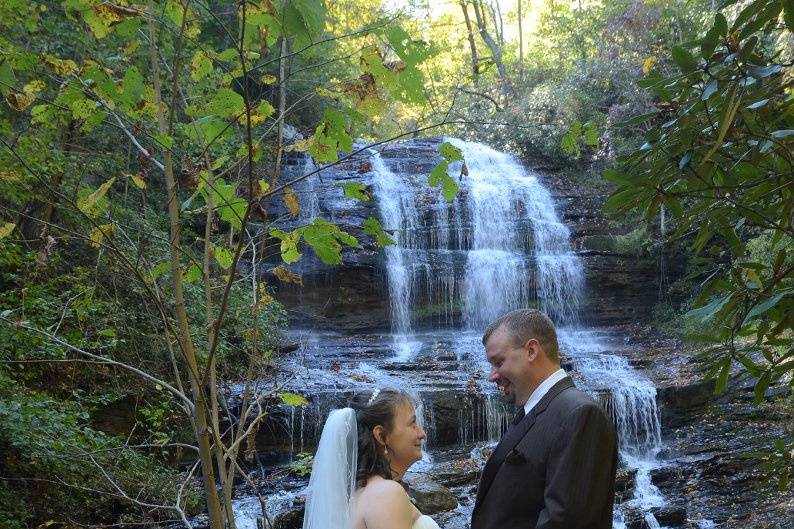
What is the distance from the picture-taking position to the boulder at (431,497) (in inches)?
314

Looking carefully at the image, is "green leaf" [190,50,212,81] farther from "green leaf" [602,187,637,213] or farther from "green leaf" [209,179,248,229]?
"green leaf" [602,187,637,213]

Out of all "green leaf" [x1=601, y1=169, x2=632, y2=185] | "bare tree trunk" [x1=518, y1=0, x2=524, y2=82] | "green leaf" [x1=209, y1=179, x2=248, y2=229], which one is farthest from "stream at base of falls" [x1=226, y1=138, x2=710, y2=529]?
"green leaf" [x1=209, y1=179, x2=248, y2=229]

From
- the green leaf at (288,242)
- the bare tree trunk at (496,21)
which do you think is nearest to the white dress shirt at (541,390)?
the green leaf at (288,242)

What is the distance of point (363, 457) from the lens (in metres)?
2.55

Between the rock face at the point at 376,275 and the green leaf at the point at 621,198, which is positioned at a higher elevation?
the rock face at the point at 376,275

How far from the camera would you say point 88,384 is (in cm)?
830

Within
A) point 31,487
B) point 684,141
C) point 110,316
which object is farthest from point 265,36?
point 110,316

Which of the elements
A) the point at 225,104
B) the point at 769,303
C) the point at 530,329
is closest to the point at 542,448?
the point at 530,329

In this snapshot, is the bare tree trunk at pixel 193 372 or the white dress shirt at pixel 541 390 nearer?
the bare tree trunk at pixel 193 372

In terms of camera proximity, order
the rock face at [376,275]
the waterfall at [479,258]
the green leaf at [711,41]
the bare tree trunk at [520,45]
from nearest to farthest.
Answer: the green leaf at [711,41]
the rock face at [376,275]
the waterfall at [479,258]
the bare tree trunk at [520,45]

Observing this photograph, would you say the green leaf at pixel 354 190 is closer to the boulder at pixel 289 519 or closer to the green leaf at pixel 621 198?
the green leaf at pixel 621 198

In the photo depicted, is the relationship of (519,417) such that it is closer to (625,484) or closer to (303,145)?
(303,145)

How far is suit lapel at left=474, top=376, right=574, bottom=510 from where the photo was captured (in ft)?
7.82

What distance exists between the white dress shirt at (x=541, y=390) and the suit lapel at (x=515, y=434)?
2cm
